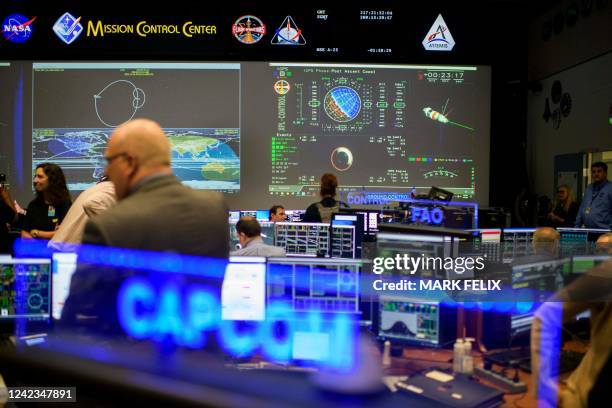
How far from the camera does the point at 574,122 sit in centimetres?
747

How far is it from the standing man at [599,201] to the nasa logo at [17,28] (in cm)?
684

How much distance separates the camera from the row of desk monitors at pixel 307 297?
8.45ft

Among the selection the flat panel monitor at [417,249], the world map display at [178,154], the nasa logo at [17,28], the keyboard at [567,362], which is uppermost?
the nasa logo at [17,28]

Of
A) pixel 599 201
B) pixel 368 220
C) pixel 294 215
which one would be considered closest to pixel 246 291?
pixel 368 220

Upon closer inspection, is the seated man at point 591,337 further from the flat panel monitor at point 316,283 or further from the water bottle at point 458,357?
the flat panel monitor at point 316,283

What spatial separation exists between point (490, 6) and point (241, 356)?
6.55m

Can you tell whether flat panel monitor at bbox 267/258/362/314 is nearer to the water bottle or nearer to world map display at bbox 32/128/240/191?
the water bottle

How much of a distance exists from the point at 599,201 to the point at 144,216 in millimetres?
5511

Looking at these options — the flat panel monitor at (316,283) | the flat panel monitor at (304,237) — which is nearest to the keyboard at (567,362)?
the flat panel monitor at (316,283)

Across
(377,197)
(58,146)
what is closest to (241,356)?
(377,197)

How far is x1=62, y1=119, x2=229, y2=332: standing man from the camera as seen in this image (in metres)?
1.33

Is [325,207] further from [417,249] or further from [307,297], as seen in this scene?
[307,297]

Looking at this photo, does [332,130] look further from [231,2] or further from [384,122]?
[231,2]

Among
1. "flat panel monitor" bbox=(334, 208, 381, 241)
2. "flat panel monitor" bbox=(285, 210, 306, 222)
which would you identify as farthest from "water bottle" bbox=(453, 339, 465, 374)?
"flat panel monitor" bbox=(285, 210, 306, 222)
